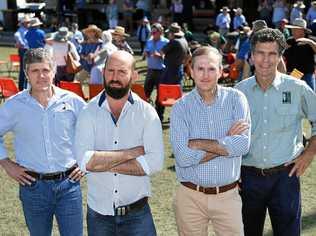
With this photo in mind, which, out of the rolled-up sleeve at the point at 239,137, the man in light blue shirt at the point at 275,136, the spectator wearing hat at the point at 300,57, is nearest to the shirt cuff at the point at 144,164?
the rolled-up sleeve at the point at 239,137

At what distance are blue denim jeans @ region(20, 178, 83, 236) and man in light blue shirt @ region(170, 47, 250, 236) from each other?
79 centimetres

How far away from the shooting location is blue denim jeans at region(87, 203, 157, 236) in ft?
12.1

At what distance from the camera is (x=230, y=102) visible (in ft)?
12.3

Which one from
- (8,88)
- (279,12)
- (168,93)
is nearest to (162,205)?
(168,93)

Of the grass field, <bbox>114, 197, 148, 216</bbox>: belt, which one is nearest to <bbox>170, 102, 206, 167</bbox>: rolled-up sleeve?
<bbox>114, 197, 148, 216</bbox>: belt

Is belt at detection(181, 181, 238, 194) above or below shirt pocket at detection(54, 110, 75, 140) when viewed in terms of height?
below

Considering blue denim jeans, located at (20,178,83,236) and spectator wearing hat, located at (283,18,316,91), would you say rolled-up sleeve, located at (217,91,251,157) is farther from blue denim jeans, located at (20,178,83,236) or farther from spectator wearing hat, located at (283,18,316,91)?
spectator wearing hat, located at (283,18,316,91)

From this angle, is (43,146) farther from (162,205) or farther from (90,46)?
(90,46)

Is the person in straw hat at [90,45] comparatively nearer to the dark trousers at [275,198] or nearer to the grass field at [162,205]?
the grass field at [162,205]

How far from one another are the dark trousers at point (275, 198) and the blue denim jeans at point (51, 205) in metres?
1.22

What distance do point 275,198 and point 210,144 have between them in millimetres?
815

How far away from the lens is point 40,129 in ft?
Result: 12.9

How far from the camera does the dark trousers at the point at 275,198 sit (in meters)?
4.10

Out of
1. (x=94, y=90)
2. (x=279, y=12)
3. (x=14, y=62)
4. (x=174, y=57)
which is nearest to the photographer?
(x=94, y=90)
